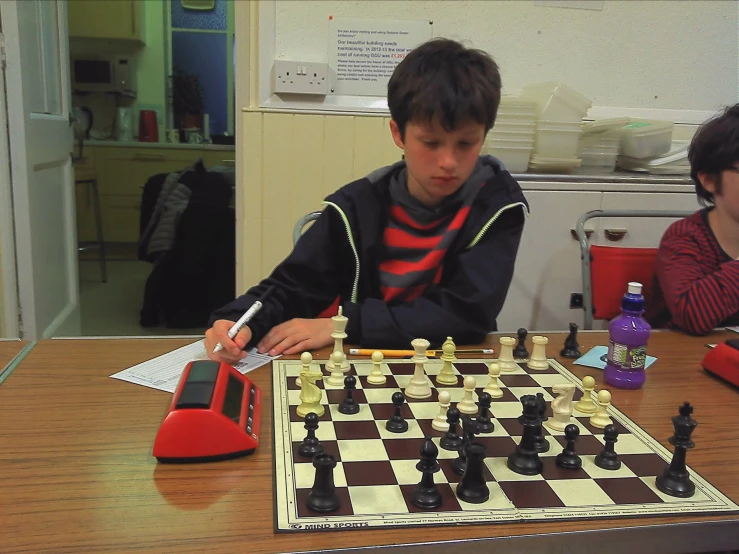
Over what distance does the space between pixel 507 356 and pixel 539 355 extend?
0.06 m

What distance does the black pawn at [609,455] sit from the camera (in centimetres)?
75

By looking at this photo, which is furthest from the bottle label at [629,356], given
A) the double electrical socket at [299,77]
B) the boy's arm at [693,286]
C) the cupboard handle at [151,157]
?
the cupboard handle at [151,157]

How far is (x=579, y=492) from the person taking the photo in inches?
27.3

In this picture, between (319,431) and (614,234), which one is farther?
(614,234)

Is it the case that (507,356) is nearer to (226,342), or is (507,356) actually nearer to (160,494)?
(226,342)

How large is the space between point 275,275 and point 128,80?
4.67 metres

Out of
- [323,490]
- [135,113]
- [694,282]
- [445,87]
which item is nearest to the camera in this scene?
[323,490]

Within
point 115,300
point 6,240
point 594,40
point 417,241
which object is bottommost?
point 115,300

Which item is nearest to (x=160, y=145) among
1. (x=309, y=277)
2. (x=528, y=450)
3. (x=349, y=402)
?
(x=309, y=277)

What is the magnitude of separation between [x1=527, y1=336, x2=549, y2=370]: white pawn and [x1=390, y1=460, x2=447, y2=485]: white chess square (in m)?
0.43

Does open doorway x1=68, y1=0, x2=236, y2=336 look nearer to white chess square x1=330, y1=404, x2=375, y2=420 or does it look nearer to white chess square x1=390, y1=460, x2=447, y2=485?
white chess square x1=330, y1=404, x2=375, y2=420

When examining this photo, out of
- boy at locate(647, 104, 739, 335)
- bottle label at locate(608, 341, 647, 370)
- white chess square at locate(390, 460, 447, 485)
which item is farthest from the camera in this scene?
boy at locate(647, 104, 739, 335)

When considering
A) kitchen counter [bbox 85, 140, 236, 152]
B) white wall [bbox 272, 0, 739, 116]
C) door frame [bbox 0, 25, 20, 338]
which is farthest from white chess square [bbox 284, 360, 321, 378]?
kitchen counter [bbox 85, 140, 236, 152]

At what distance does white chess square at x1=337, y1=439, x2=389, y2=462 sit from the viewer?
740 mm
